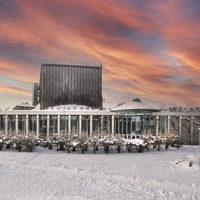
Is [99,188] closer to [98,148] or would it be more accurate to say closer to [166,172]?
[166,172]

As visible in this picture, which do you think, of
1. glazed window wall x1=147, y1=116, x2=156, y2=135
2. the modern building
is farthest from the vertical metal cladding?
glazed window wall x1=147, y1=116, x2=156, y2=135

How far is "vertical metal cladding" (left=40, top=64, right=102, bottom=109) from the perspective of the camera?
6444 centimetres

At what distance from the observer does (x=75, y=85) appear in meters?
66.7

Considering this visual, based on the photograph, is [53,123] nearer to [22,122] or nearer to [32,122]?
[32,122]

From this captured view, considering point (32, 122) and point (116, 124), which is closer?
point (116, 124)

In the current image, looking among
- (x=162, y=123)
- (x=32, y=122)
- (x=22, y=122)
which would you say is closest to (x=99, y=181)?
(x=162, y=123)

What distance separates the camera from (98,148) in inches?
847

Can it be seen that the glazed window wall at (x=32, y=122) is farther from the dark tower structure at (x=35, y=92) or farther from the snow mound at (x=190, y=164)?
the dark tower structure at (x=35, y=92)

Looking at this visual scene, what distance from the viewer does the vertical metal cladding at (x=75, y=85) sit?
211 ft

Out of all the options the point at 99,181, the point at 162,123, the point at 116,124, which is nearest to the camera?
the point at 99,181

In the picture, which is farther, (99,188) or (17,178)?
(17,178)

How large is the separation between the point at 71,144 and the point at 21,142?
4399 mm

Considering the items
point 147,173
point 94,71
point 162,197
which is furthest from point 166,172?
point 94,71

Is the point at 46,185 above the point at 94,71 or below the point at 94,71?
below
